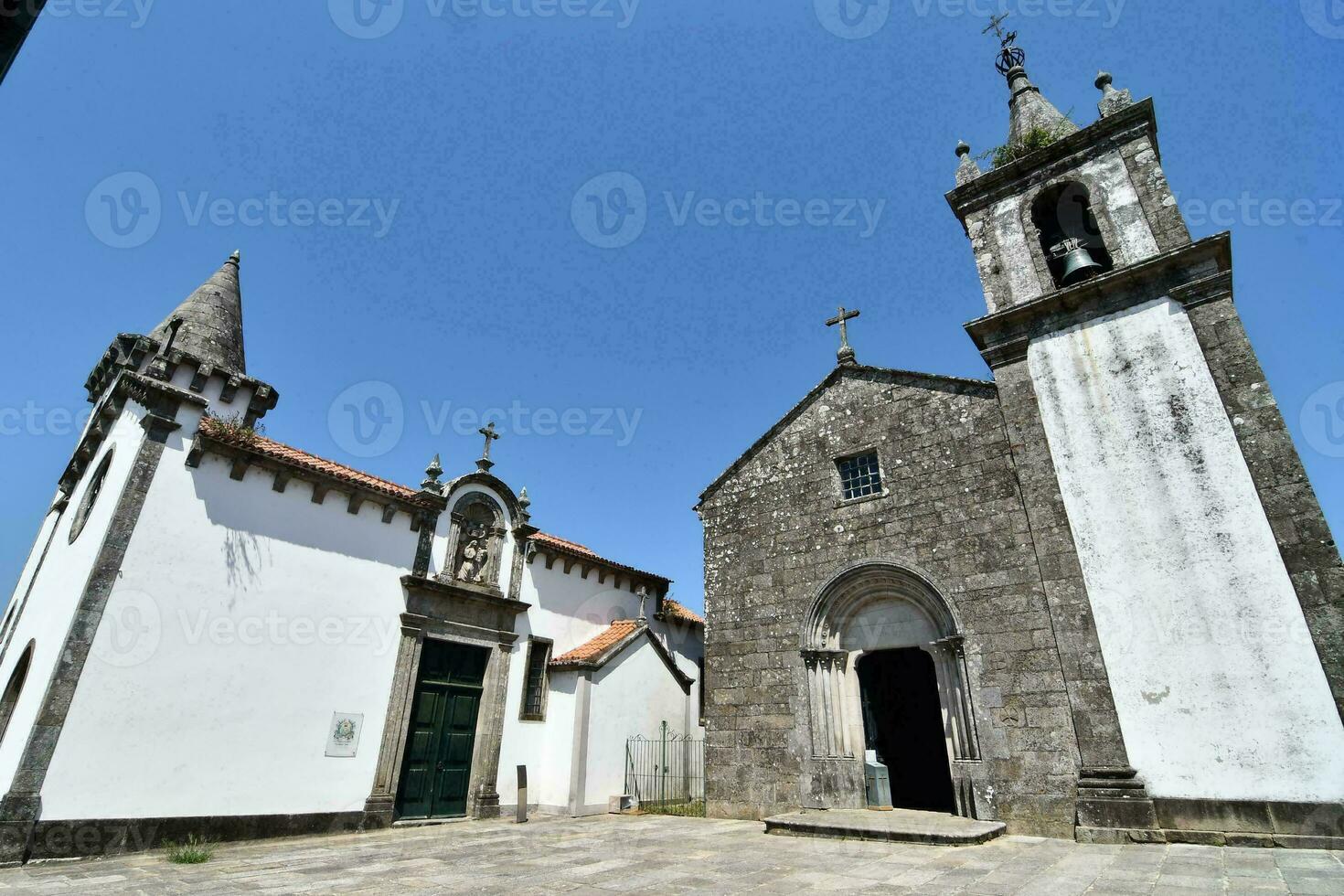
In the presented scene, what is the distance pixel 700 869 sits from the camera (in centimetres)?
683

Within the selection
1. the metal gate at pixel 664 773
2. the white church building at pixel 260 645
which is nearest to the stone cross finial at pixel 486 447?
the white church building at pixel 260 645

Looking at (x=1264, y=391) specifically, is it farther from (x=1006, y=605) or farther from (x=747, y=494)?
(x=747, y=494)

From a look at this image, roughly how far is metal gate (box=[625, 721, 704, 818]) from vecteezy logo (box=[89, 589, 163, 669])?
900cm

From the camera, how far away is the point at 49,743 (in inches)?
308

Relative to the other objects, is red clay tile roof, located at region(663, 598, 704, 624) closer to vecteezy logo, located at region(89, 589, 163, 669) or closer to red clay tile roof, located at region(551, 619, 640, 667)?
red clay tile roof, located at region(551, 619, 640, 667)

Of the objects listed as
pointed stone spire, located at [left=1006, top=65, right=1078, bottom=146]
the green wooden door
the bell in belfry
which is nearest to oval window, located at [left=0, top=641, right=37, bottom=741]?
the green wooden door

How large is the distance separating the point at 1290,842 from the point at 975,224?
10.4 metres

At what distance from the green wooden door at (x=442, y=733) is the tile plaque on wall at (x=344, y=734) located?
39.2 inches

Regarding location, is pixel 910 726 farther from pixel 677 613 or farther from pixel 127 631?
pixel 127 631

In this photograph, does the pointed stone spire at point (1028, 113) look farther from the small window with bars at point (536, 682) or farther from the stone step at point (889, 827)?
the small window with bars at point (536, 682)

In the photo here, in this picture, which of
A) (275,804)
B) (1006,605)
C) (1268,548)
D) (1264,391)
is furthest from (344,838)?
(1264,391)

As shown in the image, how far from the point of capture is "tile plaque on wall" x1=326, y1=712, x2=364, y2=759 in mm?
10320

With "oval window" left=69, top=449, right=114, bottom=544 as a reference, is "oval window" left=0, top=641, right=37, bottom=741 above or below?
below

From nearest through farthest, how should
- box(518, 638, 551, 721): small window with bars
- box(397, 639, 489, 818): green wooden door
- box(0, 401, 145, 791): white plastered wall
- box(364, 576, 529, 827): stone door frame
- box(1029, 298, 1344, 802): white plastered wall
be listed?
box(1029, 298, 1344, 802): white plastered wall, box(0, 401, 145, 791): white plastered wall, box(364, 576, 529, 827): stone door frame, box(397, 639, 489, 818): green wooden door, box(518, 638, 551, 721): small window with bars
